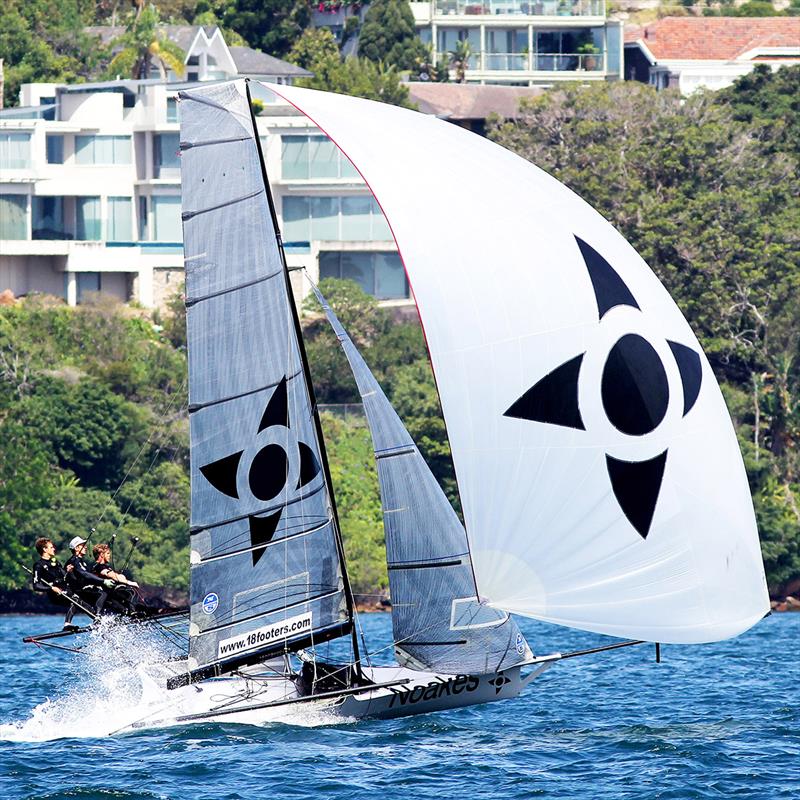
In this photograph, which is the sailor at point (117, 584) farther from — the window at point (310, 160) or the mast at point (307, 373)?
the window at point (310, 160)

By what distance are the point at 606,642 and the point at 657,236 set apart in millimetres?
17401

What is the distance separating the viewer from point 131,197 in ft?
196

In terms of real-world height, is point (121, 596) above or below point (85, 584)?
below

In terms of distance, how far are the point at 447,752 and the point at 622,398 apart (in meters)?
3.69

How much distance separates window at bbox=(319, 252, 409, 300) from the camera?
2330 inches

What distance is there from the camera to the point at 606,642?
37.7m

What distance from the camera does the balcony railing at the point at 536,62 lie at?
76.4 meters

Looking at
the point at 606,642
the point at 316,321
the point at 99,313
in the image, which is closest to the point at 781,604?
the point at 606,642

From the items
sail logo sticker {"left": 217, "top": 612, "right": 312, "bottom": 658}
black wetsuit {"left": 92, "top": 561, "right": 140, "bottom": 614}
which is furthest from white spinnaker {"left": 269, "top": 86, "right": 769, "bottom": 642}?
black wetsuit {"left": 92, "top": 561, "right": 140, "bottom": 614}

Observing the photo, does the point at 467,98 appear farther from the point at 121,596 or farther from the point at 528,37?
the point at 121,596

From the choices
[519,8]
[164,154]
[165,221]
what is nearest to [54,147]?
[164,154]

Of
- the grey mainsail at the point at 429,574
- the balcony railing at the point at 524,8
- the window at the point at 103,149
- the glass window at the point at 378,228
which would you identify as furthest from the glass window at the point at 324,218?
the grey mainsail at the point at 429,574

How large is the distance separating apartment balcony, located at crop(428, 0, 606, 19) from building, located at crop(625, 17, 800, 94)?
17.3 ft

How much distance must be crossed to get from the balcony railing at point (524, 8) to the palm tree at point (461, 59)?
1.38 metres
